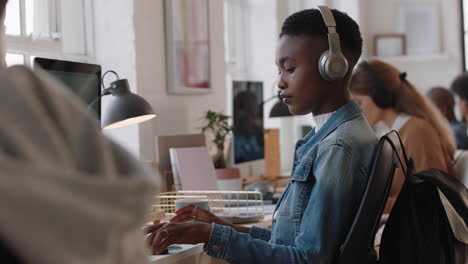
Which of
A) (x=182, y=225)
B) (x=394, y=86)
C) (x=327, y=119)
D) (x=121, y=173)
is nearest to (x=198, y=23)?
(x=394, y=86)

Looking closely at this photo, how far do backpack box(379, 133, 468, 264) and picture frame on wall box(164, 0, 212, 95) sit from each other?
1.49m

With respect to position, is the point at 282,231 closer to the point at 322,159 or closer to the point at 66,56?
the point at 322,159

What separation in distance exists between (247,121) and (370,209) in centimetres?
211

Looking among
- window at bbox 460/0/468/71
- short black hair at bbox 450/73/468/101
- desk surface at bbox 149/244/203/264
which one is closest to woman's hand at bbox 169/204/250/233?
desk surface at bbox 149/244/203/264

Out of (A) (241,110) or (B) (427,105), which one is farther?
(A) (241,110)

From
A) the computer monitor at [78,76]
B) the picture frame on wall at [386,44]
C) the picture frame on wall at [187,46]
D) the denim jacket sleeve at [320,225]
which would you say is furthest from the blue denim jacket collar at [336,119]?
the picture frame on wall at [386,44]

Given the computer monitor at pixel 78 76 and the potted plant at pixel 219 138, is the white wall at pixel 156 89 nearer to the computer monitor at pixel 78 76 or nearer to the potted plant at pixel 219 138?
the potted plant at pixel 219 138

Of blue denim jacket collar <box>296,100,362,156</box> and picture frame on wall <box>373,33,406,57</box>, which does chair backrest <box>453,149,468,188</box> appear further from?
picture frame on wall <box>373,33,406,57</box>

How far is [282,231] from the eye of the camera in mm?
1547

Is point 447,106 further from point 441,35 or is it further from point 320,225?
point 320,225

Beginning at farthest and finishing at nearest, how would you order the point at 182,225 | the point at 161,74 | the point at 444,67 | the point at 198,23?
the point at 444,67 < the point at 198,23 < the point at 161,74 < the point at 182,225

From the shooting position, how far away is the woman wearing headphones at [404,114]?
9.85 ft

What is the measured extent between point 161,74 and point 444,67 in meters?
4.74

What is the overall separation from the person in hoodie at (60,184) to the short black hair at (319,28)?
1192mm
